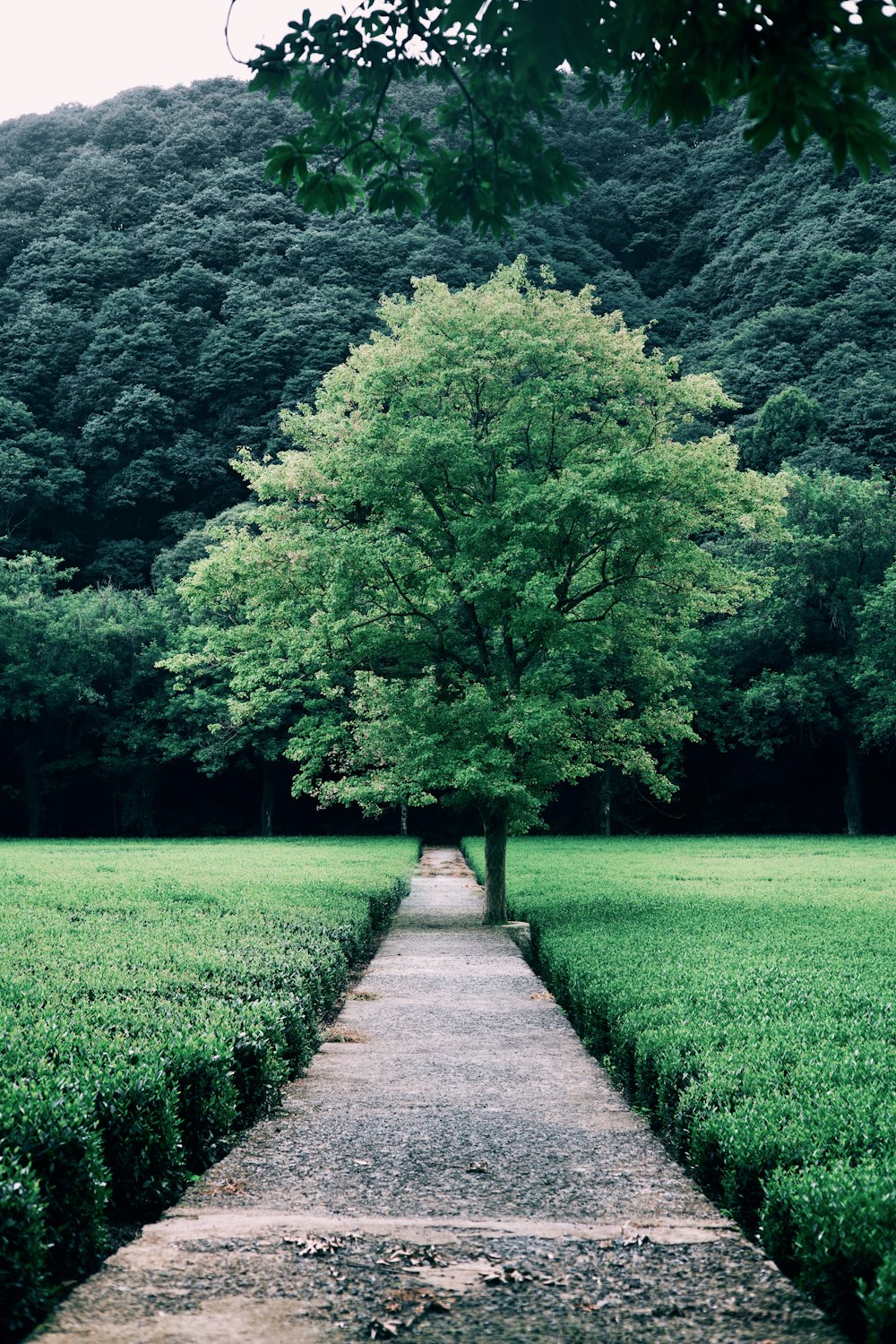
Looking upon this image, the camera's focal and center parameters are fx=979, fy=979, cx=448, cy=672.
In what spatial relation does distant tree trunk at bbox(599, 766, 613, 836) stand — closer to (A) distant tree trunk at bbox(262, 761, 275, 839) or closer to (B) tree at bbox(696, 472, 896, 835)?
(B) tree at bbox(696, 472, 896, 835)

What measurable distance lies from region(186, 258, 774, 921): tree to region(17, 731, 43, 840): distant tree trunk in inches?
1210

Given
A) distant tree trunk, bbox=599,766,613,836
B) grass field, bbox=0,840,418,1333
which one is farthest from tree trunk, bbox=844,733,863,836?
grass field, bbox=0,840,418,1333

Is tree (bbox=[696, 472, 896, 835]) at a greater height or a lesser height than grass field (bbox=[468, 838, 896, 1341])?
greater

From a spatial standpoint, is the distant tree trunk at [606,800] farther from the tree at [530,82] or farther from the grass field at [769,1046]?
the tree at [530,82]

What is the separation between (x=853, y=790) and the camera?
41.7 meters

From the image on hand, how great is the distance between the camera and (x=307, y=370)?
54969 mm

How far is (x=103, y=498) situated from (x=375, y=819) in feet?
86.5

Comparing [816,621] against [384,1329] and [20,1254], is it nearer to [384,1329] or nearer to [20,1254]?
[384,1329]

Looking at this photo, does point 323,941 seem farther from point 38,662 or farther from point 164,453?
point 164,453

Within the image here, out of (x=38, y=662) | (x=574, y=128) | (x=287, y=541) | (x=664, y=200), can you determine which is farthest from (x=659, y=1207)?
(x=574, y=128)

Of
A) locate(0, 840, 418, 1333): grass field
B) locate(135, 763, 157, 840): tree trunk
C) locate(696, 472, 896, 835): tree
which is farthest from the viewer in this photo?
locate(135, 763, 157, 840): tree trunk

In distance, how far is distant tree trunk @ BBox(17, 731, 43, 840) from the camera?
43.4 meters

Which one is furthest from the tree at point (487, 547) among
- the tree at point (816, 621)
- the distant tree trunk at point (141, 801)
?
the distant tree trunk at point (141, 801)

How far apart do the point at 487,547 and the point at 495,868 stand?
18.3 ft
